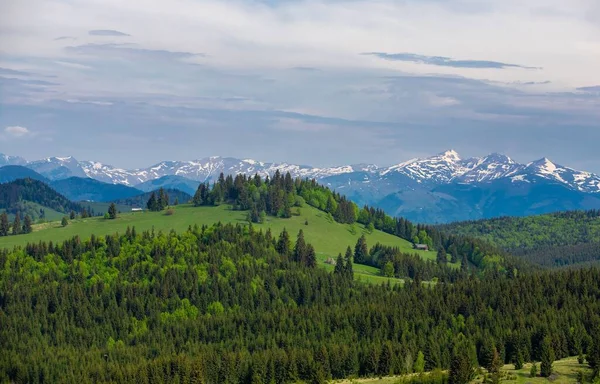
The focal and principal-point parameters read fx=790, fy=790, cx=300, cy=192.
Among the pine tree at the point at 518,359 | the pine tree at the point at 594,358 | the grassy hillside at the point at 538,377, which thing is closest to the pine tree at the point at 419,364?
the grassy hillside at the point at 538,377

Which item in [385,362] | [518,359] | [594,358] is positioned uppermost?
[594,358]

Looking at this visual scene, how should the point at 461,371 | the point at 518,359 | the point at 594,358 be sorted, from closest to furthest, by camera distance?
the point at 594,358, the point at 461,371, the point at 518,359

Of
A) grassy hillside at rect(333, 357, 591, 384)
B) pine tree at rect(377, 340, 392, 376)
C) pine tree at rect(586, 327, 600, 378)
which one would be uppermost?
pine tree at rect(586, 327, 600, 378)

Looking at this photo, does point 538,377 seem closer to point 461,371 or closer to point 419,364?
point 461,371

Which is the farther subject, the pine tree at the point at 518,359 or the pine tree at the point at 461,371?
the pine tree at the point at 518,359

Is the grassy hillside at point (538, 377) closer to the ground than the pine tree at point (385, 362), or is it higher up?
higher up

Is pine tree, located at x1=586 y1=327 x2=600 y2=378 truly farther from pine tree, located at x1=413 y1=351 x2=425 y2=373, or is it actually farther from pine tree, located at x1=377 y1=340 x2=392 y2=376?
pine tree, located at x1=377 y1=340 x2=392 y2=376

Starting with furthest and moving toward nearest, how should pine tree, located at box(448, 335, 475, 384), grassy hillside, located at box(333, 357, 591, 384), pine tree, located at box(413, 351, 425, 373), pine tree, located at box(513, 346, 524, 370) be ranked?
1. pine tree, located at box(413, 351, 425, 373)
2. pine tree, located at box(513, 346, 524, 370)
3. pine tree, located at box(448, 335, 475, 384)
4. grassy hillside, located at box(333, 357, 591, 384)

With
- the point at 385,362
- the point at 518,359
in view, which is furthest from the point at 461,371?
the point at 385,362

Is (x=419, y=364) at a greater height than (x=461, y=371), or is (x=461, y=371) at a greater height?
(x=461, y=371)

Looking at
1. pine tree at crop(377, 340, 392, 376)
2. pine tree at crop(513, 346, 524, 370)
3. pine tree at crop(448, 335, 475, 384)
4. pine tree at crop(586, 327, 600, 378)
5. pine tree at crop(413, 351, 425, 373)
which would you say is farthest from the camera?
pine tree at crop(377, 340, 392, 376)

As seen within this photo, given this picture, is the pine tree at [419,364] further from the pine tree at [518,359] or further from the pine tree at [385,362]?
the pine tree at [518,359]

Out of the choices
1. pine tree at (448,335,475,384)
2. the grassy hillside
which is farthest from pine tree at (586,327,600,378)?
pine tree at (448,335,475,384)

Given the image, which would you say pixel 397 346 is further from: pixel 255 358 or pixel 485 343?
pixel 255 358
